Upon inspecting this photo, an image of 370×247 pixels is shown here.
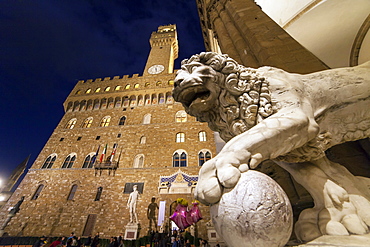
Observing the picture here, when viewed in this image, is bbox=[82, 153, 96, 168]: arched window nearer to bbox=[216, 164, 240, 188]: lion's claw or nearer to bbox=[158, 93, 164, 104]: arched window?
bbox=[158, 93, 164, 104]: arched window

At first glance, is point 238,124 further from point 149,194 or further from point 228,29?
point 149,194

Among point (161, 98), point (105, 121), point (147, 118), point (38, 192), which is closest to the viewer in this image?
point (38, 192)

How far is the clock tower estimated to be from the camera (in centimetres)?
1908

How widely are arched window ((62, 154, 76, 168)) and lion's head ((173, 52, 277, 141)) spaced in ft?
48.0

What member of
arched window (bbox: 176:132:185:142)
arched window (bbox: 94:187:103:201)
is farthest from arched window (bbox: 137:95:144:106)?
arched window (bbox: 94:187:103:201)

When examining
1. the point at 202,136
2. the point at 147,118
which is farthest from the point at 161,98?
the point at 202,136

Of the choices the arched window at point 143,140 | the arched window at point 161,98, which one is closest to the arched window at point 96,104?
the arched window at point 161,98

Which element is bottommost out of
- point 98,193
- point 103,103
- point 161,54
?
point 98,193

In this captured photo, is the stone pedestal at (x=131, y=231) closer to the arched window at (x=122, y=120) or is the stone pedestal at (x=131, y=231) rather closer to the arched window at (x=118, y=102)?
the arched window at (x=122, y=120)

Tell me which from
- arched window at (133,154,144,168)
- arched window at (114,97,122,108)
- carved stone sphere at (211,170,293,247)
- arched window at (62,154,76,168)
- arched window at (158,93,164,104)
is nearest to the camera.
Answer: carved stone sphere at (211,170,293,247)

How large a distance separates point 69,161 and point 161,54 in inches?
637

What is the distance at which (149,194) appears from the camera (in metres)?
10.1

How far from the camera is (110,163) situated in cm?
1164

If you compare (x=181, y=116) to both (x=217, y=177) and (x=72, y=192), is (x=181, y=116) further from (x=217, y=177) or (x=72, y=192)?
(x=217, y=177)
